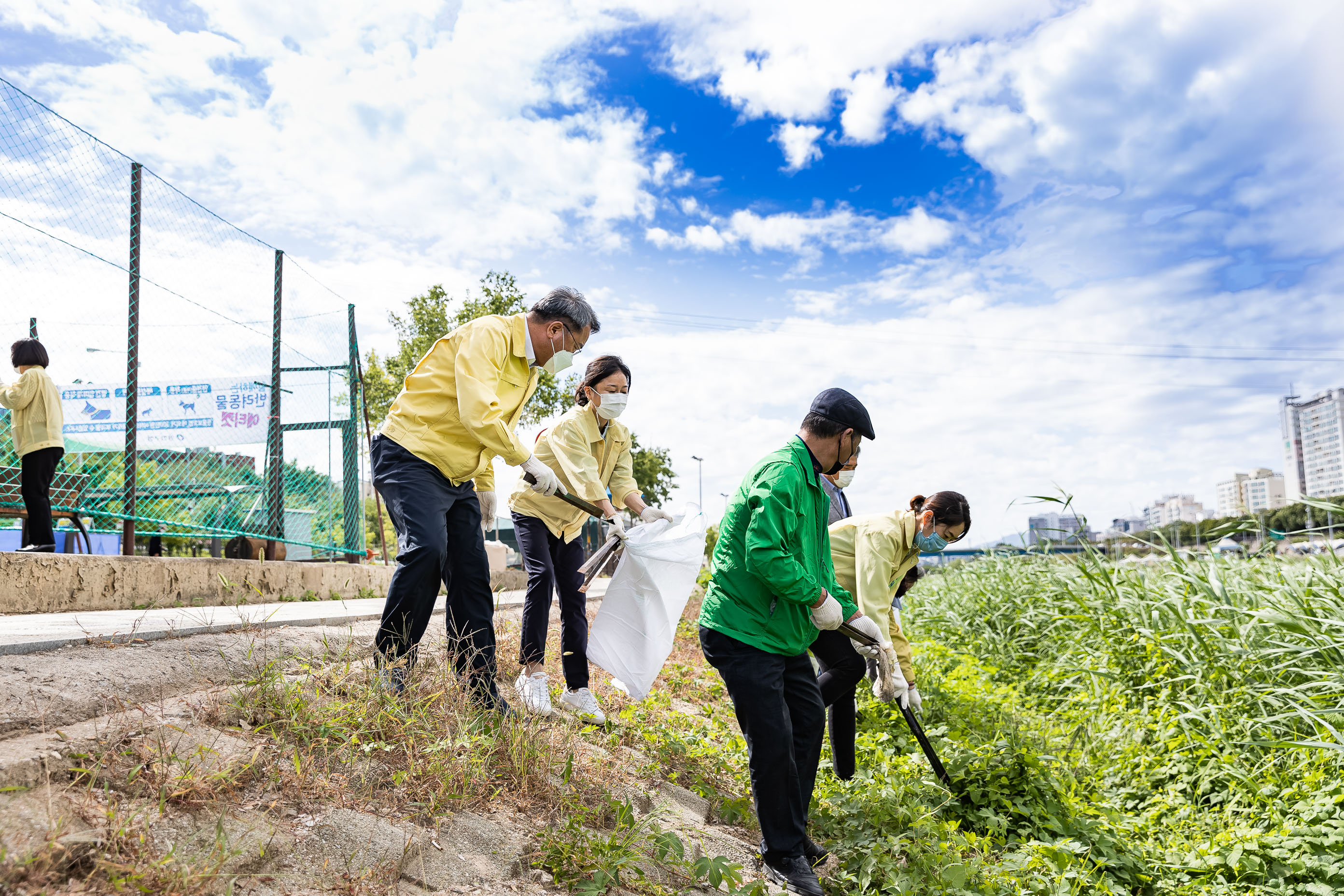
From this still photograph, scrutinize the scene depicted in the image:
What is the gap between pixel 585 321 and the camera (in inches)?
137

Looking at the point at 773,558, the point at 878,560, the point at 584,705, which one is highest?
the point at 773,558

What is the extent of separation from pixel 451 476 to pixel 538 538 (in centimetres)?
78

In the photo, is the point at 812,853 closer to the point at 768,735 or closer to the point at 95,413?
the point at 768,735

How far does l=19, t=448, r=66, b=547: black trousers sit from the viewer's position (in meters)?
5.41

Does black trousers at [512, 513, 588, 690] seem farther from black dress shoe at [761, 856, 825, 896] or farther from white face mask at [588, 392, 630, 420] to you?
black dress shoe at [761, 856, 825, 896]

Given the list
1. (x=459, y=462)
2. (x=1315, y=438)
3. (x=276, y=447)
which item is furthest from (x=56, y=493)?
(x=1315, y=438)

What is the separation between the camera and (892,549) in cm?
400

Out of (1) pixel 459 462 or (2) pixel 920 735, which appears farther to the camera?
(2) pixel 920 735

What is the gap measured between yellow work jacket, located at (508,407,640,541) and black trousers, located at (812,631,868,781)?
127 centimetres

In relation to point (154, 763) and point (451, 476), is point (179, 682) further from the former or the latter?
point (451, 476)

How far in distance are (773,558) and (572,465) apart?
4.95 feet

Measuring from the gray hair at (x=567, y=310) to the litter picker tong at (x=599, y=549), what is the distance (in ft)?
2.30

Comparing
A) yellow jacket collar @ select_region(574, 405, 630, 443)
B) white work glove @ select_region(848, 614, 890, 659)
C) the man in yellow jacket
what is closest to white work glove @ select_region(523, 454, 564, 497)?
the man in yellow jacket

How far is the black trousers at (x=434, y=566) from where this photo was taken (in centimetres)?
297
